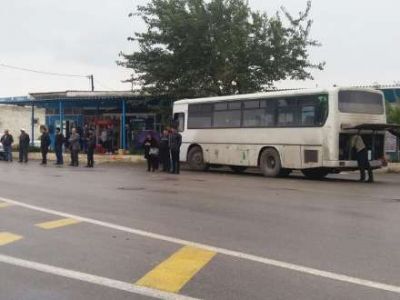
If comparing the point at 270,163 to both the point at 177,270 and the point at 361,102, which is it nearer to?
the point at 361,102

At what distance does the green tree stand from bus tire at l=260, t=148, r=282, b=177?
23.9 ft

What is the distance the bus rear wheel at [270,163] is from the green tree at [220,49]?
7.28m

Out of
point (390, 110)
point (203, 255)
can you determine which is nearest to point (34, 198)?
point (203, 255)

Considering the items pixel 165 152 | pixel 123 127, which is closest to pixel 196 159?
pixel 165 152

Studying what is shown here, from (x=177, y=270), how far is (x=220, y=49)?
2210 centimetres

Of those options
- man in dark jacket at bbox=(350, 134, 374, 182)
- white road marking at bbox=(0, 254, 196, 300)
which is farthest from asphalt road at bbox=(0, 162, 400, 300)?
man in dark jacket at bbox=(350, 134, 374, 182)

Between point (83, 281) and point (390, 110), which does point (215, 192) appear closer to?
point (83, 281)

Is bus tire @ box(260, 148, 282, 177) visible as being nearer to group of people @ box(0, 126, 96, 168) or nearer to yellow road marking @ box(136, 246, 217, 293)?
group of people @ box(0, 126, 96, 168)

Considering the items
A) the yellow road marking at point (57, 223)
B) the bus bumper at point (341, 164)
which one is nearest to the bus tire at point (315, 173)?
the bus bumper at point (341, 164)

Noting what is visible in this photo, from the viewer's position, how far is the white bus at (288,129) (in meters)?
19.3

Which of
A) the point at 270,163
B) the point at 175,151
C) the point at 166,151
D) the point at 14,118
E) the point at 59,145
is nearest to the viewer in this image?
the point at 270,163

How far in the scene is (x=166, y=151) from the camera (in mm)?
23047

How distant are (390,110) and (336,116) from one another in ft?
25.4

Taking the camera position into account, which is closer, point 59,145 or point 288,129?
point 288,129
